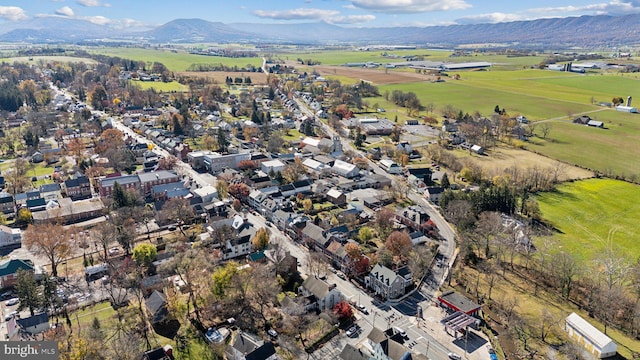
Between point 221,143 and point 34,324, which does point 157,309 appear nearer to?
point 34,324

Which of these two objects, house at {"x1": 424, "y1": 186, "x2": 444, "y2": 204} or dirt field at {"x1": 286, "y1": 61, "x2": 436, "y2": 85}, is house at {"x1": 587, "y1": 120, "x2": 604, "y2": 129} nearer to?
house at {"x1": 424, "y1": 186, "x2": 444, "y2": 204}

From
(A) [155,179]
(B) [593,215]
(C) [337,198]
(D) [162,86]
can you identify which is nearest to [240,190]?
(A) [155,179]

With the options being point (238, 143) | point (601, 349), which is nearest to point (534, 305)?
point (601, 349)

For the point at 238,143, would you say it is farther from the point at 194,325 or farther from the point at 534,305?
the point at 534,305

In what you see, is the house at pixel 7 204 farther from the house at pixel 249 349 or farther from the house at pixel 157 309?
the house at pixel 249 349

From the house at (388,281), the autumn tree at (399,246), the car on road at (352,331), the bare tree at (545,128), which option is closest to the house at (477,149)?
the bare tree at (545,128)

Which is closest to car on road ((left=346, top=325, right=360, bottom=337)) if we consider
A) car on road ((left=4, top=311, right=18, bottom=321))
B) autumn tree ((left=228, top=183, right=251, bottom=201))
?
car on road ((left=4, top=311, right=18, bottom=321))
